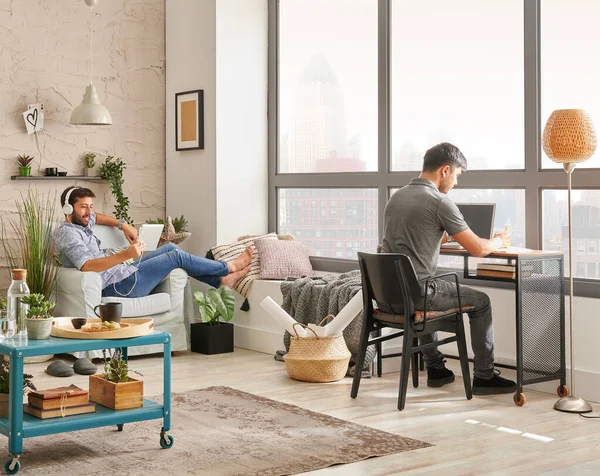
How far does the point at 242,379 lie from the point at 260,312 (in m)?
1.15

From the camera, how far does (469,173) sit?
5.70 metres

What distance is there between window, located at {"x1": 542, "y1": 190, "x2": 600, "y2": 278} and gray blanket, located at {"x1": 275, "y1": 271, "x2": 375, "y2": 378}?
116cm

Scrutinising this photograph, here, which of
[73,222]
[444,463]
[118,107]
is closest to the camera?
[444,463]

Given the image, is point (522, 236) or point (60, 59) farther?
point (60, 59)

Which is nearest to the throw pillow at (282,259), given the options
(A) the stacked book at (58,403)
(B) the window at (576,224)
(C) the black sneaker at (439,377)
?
(C) the black sneaker at (439,377)

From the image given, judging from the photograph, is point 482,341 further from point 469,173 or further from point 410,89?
point 410,89

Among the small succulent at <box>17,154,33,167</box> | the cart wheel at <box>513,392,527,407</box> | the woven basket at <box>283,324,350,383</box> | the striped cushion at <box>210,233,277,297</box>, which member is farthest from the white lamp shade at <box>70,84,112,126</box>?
the cart wheel at <box>513,392,527,407</box>

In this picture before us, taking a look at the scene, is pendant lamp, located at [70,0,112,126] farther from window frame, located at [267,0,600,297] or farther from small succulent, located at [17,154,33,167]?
window frame, located at [267,0,600,297]

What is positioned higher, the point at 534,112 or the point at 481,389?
the point at 534,112

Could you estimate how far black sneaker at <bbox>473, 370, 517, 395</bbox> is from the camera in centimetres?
491

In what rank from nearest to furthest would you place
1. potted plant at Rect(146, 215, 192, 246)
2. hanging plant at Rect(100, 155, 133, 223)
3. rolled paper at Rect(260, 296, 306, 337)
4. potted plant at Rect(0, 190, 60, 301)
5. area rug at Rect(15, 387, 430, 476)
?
area rug at Rect(15, 387, 430, 476), rolled paper at Rect(260, 296, 306, 337), potted plant at Rect(0, 190, 60, 301), potted plant at Rect(146, 215, 192, 246), hanging plant at Rect(100, 155, 133, 223)

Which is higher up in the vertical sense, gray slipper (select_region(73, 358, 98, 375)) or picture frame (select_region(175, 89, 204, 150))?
picture frame (select_region(175, 89, 204, 150))

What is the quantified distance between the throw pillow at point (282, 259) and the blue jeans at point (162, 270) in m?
0.28

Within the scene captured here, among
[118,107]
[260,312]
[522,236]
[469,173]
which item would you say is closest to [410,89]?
[469,173]
